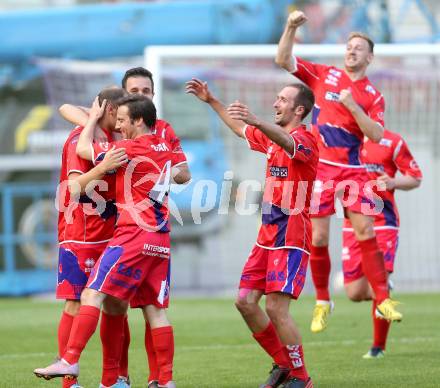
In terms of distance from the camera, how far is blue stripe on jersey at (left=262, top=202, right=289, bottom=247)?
7.78 m

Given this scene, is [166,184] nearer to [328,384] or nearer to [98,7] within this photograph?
[328,384]

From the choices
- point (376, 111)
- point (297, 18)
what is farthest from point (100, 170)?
point (376, 111)

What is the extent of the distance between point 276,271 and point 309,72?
2.65m

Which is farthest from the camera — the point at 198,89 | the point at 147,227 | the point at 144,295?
the point at 198,89

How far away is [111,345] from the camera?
7.54 m

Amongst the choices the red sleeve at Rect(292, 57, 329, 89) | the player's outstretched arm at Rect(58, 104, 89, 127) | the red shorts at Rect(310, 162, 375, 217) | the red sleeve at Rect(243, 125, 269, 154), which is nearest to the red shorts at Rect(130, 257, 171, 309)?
the player's outstretched arm at Rect(58, 104, 89, 127)

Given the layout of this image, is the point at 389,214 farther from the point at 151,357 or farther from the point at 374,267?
the point at 151,357

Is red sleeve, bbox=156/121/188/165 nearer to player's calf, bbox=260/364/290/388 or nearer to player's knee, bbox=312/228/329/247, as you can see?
player's calf, bbox=260/364/290/388

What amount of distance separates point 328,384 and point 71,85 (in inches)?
454

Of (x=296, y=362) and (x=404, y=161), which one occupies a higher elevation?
(x=404, y=161)

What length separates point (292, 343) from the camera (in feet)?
25.4

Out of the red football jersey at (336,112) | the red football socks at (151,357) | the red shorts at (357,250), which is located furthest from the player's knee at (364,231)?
the red football socks at (151,357)

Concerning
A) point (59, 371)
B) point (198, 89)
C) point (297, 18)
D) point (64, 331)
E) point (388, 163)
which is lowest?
point (59, 371)

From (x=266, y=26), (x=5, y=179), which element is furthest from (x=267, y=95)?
(x=5, y=179)
